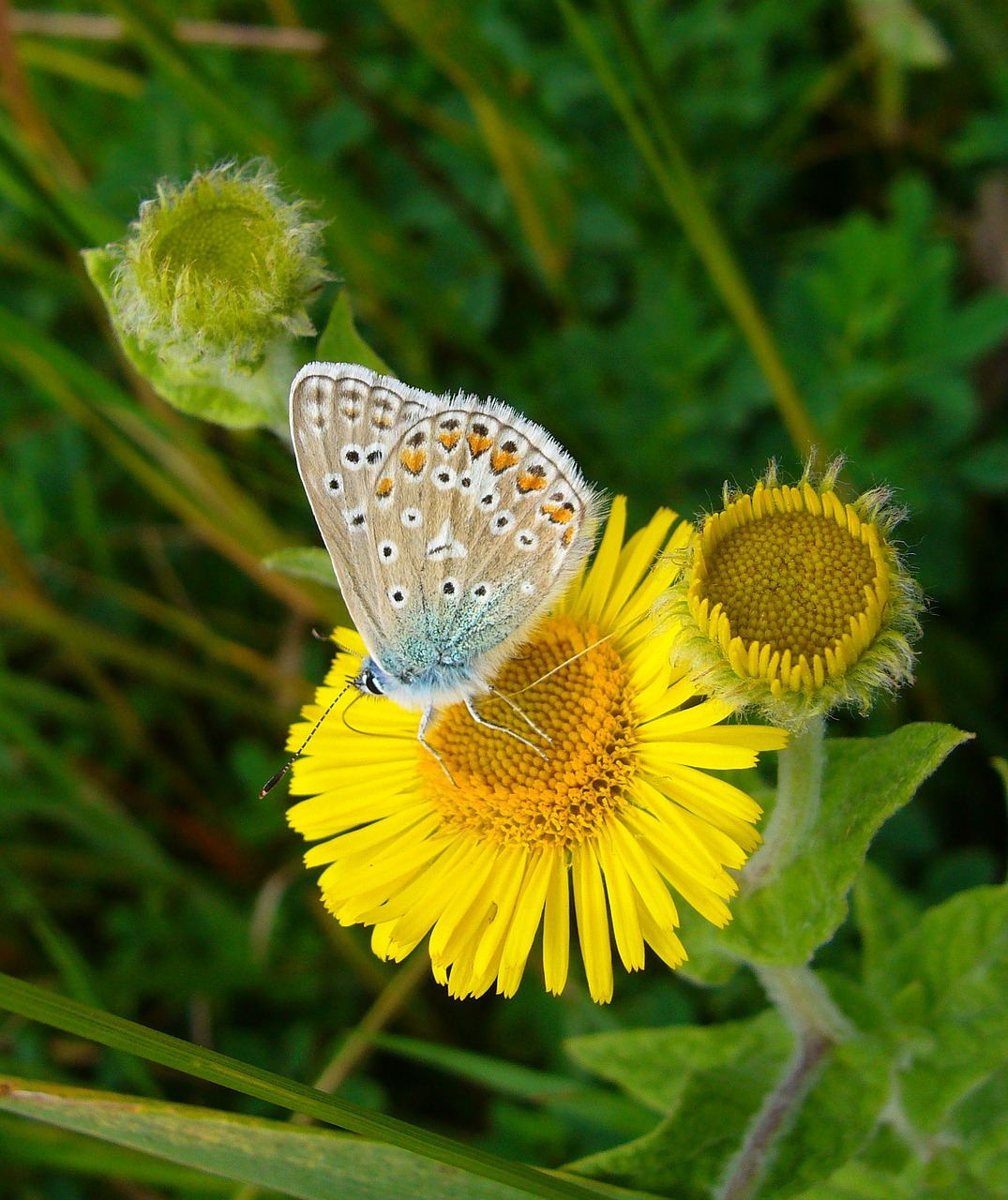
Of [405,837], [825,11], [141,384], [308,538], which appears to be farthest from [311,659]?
[825,11]

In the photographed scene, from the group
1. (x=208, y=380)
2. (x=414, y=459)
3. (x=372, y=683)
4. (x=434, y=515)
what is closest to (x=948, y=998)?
(x=372, y=683)

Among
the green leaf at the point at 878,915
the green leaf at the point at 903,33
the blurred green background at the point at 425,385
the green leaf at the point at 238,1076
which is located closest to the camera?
the green leaf at the point at 238,1076

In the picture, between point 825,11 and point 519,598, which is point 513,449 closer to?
point 519,598

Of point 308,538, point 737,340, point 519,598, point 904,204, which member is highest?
point 904,204

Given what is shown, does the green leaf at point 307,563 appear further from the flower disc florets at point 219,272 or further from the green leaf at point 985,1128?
the green leaf at point 985,1128

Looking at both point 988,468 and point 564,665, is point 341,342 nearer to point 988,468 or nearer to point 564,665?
point 564,665

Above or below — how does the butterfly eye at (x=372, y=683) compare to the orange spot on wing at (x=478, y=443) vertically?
below

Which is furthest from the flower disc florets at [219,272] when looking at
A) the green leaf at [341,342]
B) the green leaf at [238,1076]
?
the green leaf at [238,1076]
